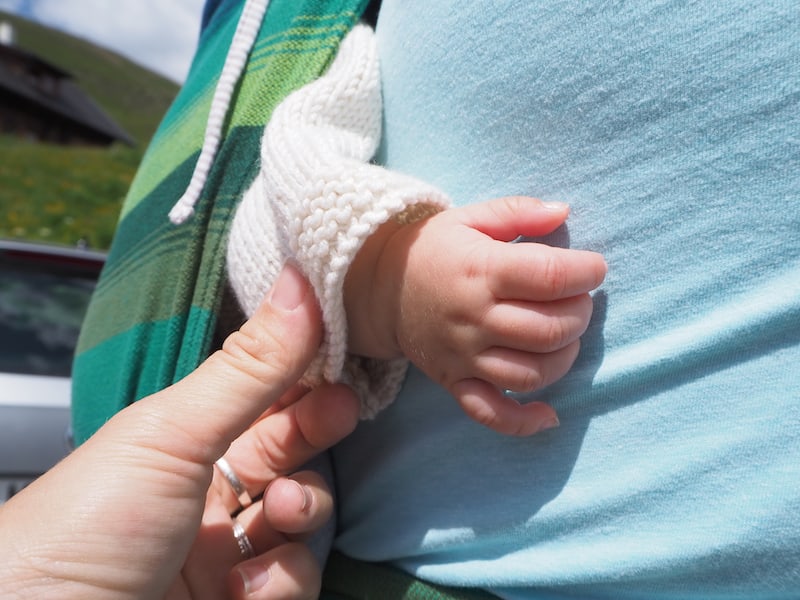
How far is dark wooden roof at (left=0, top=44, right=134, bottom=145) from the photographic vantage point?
26.0m

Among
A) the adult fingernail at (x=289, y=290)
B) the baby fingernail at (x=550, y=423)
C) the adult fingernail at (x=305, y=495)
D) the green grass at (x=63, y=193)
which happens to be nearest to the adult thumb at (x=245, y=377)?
the adult fingernail at (x=289, y=290)

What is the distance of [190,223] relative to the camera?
2.77 feet

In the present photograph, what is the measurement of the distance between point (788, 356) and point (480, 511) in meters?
0.33

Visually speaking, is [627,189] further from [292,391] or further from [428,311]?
[292,391]

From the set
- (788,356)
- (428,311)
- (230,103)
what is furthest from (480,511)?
(230,103)

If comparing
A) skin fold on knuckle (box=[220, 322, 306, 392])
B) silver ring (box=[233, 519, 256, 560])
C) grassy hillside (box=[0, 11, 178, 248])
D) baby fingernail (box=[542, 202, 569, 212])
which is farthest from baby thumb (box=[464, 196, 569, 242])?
grassy hillside (box=[0, 11, 178, 248])

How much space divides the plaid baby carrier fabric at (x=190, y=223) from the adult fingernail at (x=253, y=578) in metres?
0.25

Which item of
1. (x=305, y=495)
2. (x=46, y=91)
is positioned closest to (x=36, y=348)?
(x=305, y=495)

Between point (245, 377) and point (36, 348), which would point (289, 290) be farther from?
point (36, 348)

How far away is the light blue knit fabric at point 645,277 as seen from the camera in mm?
543

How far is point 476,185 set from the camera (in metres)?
0.71

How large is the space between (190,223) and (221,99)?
162mm

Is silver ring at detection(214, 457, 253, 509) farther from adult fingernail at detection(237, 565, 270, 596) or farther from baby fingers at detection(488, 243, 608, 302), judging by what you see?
baby fingers at detection(488, 243, 608, 302)

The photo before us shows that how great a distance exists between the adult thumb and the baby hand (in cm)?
10
